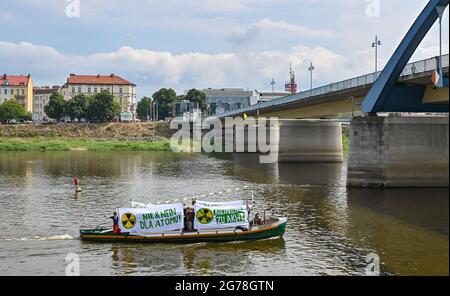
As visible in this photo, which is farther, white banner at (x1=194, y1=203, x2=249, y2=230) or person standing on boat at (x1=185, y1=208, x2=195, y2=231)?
person standing on boat at (x1=185, y1=208, x2=195, y2=231)

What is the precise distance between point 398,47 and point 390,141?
27.1 feet

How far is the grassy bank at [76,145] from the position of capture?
128 meters

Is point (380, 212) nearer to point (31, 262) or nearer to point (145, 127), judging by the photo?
point (31, 262)

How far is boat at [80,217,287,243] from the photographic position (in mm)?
32875

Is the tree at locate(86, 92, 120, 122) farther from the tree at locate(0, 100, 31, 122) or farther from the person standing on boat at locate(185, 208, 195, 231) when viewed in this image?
the person standing on boat at locate(185, 208, 195, 231)

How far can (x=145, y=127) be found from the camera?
6629 inches

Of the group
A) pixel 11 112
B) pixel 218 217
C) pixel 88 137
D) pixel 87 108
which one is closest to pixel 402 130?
pixel 218 217

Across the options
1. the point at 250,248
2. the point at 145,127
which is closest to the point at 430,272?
the point at 250,248

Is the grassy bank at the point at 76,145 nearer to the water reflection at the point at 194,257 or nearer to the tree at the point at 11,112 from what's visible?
the tree at the point at 11,112

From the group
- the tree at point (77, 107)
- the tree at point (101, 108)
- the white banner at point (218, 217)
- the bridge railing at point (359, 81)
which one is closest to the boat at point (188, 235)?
the white banner at point (218, 217)

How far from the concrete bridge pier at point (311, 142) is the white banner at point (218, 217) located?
190 feet

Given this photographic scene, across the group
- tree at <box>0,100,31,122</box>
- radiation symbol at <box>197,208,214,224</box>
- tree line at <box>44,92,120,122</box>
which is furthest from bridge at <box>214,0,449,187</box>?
tree at <box>0,100,31,122</box>

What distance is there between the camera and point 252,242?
33.4 meters

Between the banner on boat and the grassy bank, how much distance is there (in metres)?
97.6
